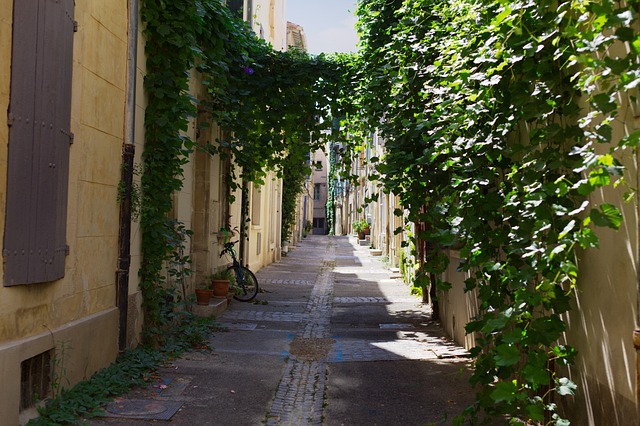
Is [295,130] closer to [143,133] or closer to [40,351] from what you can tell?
[143,133]

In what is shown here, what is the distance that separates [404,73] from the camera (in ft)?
23.9

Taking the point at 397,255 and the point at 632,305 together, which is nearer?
the point at 632,305

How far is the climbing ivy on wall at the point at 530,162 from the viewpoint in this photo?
2.77 m

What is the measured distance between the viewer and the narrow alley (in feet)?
16.5

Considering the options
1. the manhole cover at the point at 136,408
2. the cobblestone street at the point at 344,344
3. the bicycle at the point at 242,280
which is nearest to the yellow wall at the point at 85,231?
the manhole cover at the point at 136,408

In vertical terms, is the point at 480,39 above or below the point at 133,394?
above

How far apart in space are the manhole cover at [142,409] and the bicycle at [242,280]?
19.3 feet

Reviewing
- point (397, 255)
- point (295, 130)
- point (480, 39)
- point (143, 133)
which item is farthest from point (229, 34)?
point (397, 255)

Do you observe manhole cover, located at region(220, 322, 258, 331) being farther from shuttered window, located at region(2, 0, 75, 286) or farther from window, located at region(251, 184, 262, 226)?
window, located at region(251, 184, 262, 226)

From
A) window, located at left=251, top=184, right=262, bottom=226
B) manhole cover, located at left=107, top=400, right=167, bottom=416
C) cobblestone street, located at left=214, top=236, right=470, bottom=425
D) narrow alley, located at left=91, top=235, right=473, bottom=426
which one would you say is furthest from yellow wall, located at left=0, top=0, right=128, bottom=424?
window, located at left=251, top=184, right=262, bottom=226

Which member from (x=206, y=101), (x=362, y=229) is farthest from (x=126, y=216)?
(x=362, y=229)

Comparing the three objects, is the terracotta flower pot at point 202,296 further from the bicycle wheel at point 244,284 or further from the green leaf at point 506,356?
the green leaf at point 506,356

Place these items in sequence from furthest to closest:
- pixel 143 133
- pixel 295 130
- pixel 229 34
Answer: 1. pixel 295 130
2. pixel 229 34
3. pixel 143 133

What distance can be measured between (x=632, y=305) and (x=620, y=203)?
1.67ft
